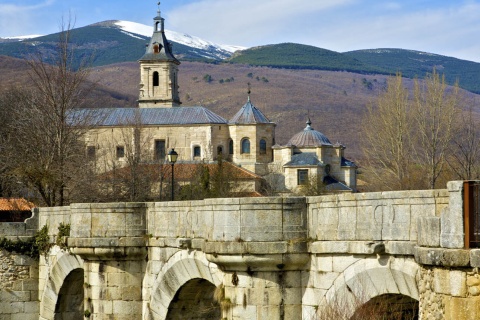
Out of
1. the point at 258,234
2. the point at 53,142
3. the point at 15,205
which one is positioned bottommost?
the point at 258,234

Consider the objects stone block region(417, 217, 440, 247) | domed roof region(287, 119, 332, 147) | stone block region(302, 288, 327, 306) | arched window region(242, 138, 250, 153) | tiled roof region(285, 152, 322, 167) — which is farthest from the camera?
arched window region(242, 138, 250, 153)

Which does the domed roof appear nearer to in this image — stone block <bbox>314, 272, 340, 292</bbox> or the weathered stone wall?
the weathered stone wall

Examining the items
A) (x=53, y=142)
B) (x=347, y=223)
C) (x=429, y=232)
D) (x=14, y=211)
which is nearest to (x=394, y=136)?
(x=53, y=142)

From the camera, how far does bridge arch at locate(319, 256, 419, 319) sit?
37.7 feet

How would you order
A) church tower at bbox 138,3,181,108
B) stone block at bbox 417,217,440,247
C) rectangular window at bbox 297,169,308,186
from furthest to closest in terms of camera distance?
church tower at bbox 138,3,181,108
rectangular window at bbox 297,169,308,186
stone block at bbox 417,217,440,247

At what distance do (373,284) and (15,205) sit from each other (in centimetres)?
2152

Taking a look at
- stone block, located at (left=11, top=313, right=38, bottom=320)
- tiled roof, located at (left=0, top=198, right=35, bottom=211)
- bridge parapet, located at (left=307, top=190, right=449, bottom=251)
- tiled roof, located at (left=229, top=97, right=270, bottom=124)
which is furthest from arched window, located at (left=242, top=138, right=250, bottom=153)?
bridge parapet, located at (left=307, top=190, right=449, bottom=251)

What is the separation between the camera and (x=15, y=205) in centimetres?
3225

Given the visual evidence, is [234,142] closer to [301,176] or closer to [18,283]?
[301,176]

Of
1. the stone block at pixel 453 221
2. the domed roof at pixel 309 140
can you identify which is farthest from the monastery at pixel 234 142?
the stone block at pixel 453 221

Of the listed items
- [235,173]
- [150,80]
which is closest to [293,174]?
[235,173]

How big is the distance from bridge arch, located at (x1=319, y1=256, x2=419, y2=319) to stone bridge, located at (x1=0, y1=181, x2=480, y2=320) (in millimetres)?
16

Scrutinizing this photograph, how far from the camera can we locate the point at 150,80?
121 meters

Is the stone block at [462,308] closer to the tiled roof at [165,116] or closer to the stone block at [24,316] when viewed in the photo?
the stone block at [24,316]
